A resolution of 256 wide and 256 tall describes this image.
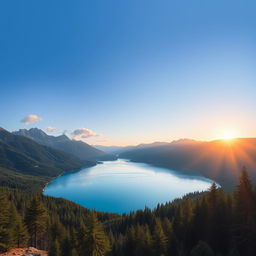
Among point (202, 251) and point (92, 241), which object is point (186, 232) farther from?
point (92, 241)

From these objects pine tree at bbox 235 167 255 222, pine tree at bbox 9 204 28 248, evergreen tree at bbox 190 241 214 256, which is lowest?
pine tree at bbox 9 204 28 248

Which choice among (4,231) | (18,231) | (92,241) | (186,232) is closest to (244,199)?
(186,232)

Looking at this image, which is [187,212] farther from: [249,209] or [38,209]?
[38,209]

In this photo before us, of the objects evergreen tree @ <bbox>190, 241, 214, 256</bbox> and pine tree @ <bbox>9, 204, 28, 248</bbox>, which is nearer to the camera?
evergreen tree @ <bbox>190, 241, 214, 256</bbox>

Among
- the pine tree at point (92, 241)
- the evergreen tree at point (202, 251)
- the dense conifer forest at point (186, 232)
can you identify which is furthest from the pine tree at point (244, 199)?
the pine tree at point (92, 241)

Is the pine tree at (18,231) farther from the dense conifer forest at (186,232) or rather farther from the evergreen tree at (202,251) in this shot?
the evergreen tree at (202,251)

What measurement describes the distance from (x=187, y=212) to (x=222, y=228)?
35.6ft

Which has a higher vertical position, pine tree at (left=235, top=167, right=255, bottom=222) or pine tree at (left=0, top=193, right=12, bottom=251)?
pine tree at (left=235, top=167, right=255, bottom=222)

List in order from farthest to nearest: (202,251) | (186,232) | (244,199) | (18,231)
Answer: (18,231) → (186,232) → (244,199) → (202,251)

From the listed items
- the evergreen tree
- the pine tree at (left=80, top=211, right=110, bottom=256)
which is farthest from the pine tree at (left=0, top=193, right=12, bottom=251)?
the evergreen tree

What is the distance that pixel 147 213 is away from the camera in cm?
8431

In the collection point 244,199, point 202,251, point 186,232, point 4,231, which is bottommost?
point 186,232

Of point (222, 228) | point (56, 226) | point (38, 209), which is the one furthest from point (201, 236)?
point (56, 226)

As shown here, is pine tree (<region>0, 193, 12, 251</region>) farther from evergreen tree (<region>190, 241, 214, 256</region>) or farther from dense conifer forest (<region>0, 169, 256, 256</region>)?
evergreen tree (<region>190, 241, 214, 256</region>)
